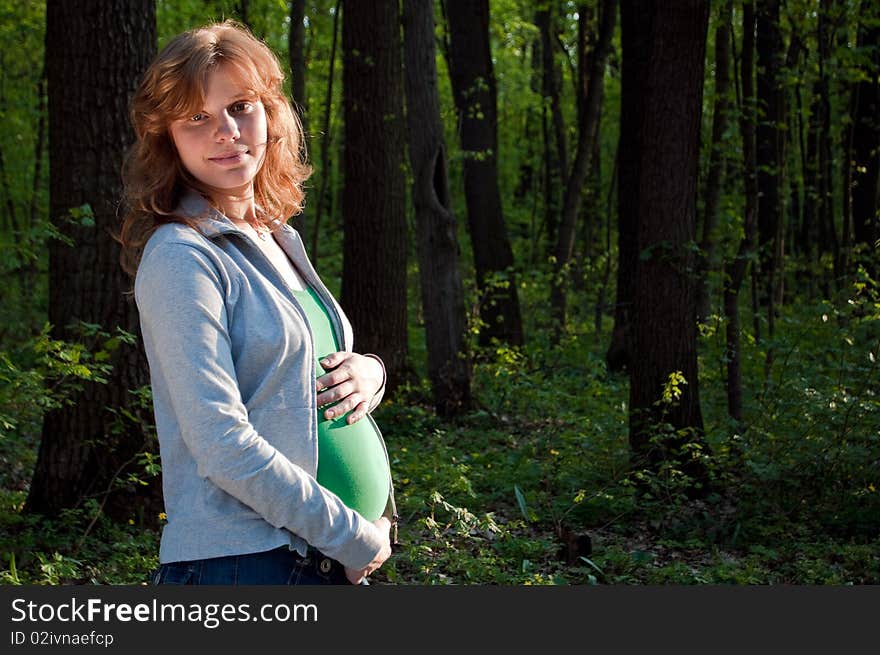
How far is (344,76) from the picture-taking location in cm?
1035

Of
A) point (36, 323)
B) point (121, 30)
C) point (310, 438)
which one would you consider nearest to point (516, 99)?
point (36, 323)

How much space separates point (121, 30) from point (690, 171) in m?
3.87

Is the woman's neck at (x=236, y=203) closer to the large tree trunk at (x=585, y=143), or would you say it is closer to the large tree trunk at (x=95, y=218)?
the large tree trunk at (x=95, y=218)

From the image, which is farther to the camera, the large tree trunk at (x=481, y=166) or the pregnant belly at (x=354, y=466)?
the large tree trunk at (x=481, y=166)

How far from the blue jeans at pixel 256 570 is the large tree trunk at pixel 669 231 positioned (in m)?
5.07

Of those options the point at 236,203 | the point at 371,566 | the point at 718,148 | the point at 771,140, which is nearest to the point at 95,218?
the point at 236,203

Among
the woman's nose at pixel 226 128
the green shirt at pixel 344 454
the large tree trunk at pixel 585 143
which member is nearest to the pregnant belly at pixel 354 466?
the green shirt at pixel 344 454

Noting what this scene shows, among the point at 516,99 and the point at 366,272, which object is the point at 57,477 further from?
the point at 516,99

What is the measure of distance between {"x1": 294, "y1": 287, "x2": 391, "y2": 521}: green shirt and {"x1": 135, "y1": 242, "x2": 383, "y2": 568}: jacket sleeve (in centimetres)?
20

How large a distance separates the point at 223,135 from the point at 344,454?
2.48 ft

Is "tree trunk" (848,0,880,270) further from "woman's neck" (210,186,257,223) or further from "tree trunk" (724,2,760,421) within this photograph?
"woman's neck" (210,186,257,223)

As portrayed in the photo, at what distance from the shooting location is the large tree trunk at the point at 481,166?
540 inches

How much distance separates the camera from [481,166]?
14148 mm

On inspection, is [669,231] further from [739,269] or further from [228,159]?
[228,159]
